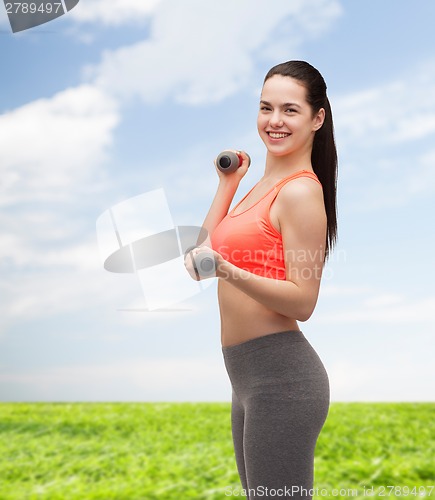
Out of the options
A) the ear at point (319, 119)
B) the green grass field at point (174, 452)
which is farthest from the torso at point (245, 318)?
the green grass field at point (174, 452)

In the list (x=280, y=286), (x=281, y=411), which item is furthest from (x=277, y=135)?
(x=281, y=411)

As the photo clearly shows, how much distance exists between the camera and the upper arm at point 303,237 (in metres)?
1.52

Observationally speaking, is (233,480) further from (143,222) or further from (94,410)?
(143,222)

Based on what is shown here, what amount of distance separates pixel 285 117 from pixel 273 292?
494mm

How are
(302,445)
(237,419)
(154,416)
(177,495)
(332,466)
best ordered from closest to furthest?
(302,445), (237,419), (177,495), (332,466), (154,416)

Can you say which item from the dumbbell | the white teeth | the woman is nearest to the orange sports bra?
the woman

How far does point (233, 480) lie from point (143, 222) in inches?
91.2

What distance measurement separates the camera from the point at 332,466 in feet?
12.7

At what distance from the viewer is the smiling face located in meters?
1.67

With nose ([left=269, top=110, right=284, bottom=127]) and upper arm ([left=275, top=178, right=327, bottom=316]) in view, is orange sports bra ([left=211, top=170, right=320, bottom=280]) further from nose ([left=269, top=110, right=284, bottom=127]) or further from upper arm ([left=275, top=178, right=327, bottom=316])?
nose ([left=269, top=110, right=284, bottom=127])

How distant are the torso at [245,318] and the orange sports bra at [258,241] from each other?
29mm

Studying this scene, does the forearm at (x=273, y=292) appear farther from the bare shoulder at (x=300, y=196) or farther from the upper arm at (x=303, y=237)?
the bare shoulder at (x=300, y=196)

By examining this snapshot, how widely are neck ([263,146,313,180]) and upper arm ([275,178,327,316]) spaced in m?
0.14

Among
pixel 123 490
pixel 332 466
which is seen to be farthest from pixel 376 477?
pixel 123 490
